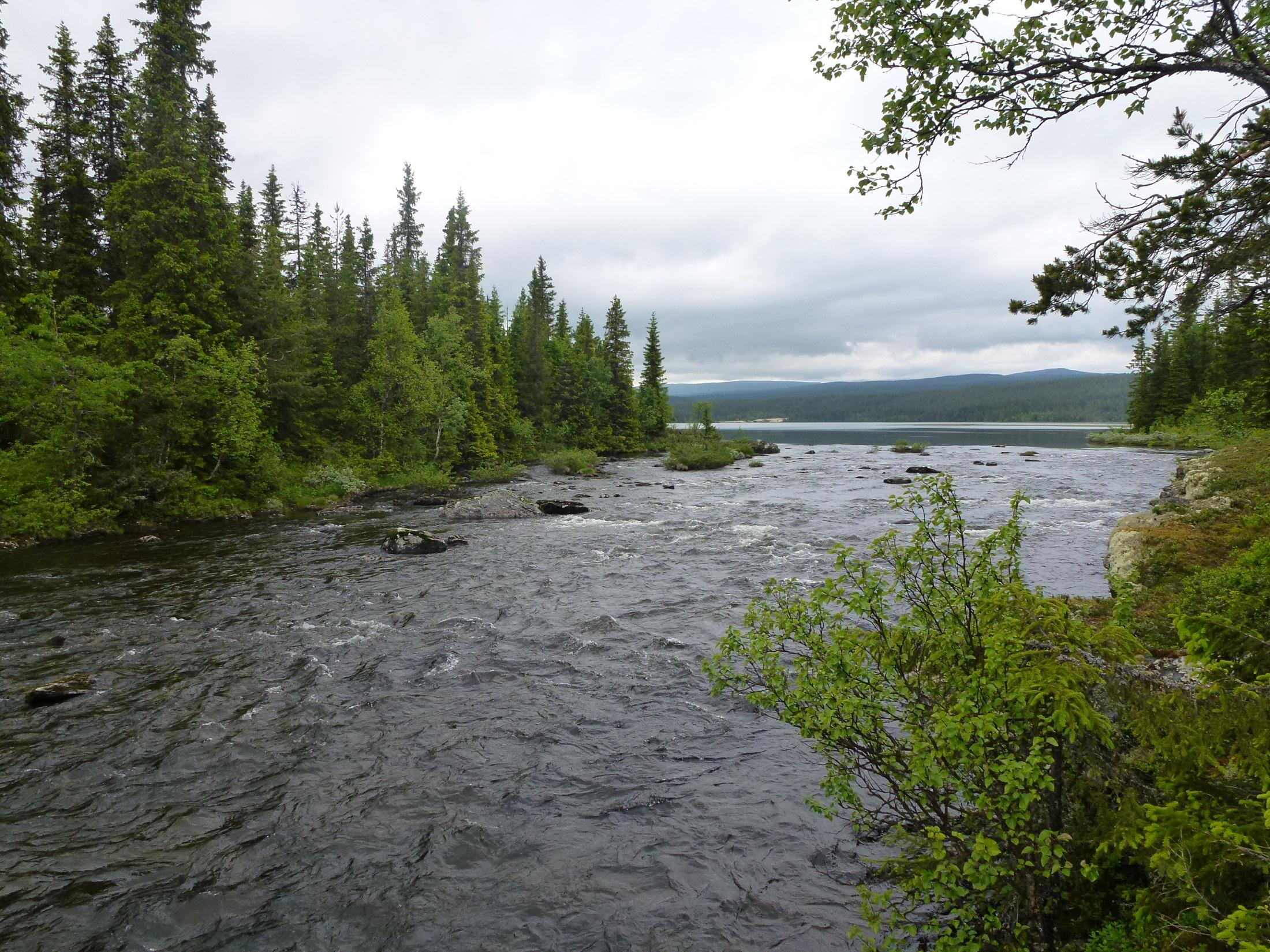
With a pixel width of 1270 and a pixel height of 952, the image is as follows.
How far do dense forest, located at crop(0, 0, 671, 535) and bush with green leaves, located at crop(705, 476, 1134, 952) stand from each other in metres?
30.0

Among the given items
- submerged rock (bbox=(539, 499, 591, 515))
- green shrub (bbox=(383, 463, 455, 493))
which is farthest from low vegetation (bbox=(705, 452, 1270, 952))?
green shrub (bbox=(383, 463, 455, 493))

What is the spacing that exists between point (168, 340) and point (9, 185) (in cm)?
1128

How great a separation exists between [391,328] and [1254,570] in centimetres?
4826

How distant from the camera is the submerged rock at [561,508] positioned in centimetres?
3266

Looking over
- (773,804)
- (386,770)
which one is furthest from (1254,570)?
(386,770)

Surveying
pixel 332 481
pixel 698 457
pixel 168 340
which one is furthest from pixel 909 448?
pixel 168 340

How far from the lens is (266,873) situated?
6898 millimetres

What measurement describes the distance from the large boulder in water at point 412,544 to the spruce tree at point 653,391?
6006cm

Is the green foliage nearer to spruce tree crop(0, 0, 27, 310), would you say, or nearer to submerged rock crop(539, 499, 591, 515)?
submerged rock crop(539, 499, 591, 515)

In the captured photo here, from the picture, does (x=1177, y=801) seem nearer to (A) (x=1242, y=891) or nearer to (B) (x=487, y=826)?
(A) (x=1242, y=891)

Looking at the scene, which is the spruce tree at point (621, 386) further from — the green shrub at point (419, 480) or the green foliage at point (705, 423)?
the green shrub at point (419, 480)

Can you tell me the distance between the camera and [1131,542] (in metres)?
13.5

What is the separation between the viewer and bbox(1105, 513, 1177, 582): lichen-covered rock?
41.0 ft

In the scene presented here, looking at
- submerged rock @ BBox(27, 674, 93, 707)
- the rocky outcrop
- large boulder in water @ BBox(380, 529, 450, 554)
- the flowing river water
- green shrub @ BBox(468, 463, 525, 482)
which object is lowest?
the flowing river water
